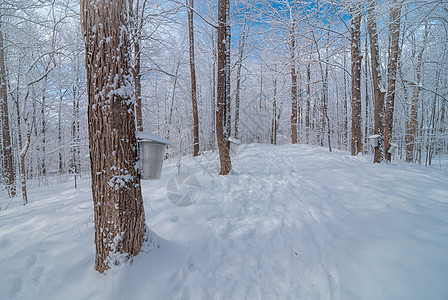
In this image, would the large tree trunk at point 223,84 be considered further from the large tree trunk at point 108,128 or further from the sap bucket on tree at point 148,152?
the large tree trunk at point 108,128

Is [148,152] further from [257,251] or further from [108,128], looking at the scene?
[257,251]

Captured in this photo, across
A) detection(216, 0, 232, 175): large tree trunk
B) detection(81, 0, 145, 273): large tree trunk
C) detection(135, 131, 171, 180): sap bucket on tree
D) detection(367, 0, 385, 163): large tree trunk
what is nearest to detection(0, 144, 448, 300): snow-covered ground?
detection(81, 0, 145, 273): large tree trunk

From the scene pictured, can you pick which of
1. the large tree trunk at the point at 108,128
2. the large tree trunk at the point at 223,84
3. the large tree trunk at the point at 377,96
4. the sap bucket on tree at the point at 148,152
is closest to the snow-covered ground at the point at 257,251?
the large tree trunk at the point at 108,128

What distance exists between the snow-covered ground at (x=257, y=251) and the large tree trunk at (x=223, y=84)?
1633 mm

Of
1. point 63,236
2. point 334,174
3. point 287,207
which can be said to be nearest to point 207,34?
point 334,174

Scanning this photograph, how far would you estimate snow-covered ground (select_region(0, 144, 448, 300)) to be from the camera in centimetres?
154

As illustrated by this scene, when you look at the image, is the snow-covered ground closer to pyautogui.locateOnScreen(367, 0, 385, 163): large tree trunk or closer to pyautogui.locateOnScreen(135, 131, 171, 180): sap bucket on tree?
pyautogui.locateOnScreen(135, 131, 171, 180): sap bucket on tree

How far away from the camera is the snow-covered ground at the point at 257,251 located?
5.04 feet

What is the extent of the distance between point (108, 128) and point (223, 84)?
11.3ft

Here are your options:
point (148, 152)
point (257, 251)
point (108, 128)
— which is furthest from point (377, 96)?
point (108, 128)

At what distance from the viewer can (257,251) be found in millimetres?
2158

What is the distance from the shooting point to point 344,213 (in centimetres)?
276

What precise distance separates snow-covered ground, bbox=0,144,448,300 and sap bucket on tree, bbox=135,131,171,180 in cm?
81

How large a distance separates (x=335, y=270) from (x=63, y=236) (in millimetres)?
2903
